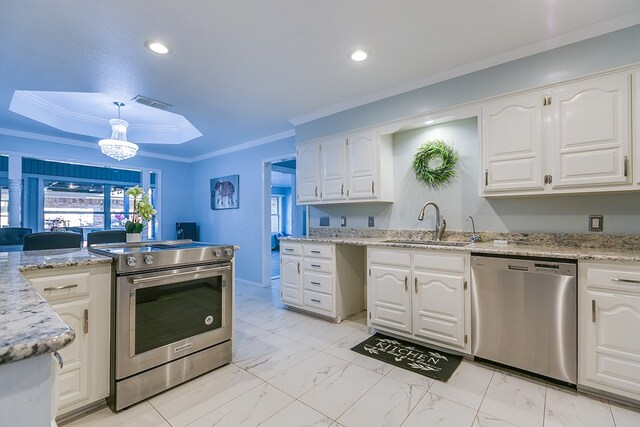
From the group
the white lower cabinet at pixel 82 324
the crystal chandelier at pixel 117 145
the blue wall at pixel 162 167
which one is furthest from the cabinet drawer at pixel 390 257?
the blue wall at pixel 162 167

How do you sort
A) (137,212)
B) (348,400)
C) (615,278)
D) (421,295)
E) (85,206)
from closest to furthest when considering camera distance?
(615,278)
(348,400)
(137,212)
(421,295)
(85,206)

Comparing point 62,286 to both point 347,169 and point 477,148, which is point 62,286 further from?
point 477,148

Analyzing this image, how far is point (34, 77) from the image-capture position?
2.82 meters

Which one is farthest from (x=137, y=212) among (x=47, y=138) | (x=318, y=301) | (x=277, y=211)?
(x=277, y=211)

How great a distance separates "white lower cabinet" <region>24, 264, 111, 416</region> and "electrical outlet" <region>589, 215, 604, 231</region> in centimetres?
348

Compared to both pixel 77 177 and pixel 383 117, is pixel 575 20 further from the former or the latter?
pixel 77 177

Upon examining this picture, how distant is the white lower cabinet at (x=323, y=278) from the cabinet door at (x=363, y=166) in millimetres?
667

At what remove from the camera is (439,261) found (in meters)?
2.44

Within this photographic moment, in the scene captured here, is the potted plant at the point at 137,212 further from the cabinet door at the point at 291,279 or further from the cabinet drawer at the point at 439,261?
the cabinet drawer at the point at 439,261

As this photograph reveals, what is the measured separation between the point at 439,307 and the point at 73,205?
23.4 feet

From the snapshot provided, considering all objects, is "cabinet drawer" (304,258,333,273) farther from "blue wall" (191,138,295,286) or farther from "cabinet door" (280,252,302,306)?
"blue wall" (191,138,295,286)

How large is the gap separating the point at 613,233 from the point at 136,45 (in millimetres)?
3953

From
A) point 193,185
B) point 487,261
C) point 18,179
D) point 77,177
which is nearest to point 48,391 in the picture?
point 487,261

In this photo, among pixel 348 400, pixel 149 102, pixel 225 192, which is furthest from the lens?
pixel 225 192
